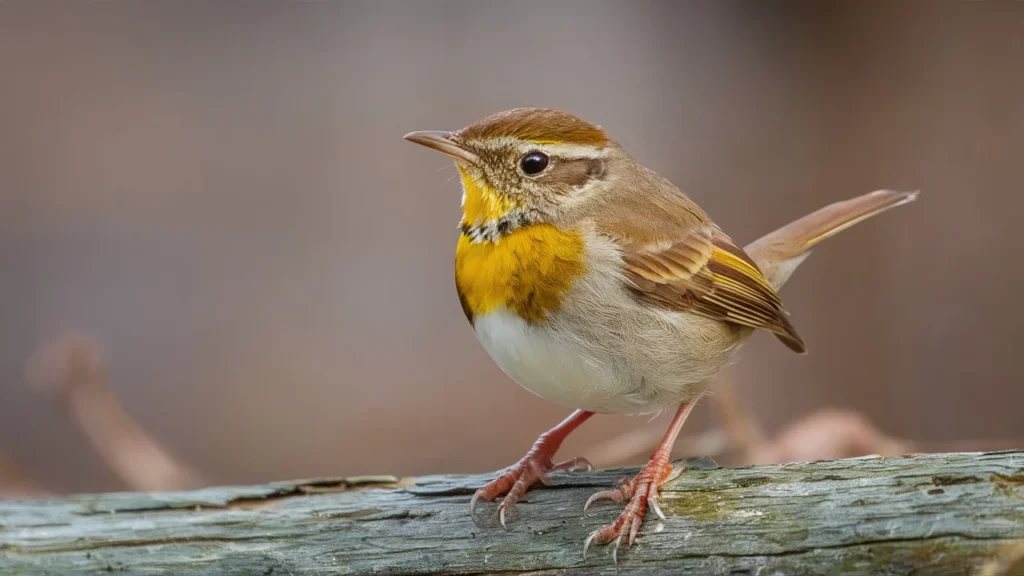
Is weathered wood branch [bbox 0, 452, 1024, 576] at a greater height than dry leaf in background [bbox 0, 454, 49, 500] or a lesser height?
greater

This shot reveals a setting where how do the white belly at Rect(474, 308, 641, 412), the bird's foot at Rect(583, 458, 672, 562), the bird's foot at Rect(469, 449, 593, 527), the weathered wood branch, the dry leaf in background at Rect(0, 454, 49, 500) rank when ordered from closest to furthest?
the weathered wood branch < the bird's foot at Rect(583, 458, 672, 562) < the white belly at Rect(474, 308, 641, 412) < the bird's foot at Rect(469, 449, 593, 527) < the dry leaf in background at Rect(0, 454, 49, 500)

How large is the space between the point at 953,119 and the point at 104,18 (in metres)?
6.67

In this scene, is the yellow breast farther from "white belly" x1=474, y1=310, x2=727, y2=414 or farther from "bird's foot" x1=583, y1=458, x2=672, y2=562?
"bird's foot" x1=583, y1=458, x2=672, y2=562

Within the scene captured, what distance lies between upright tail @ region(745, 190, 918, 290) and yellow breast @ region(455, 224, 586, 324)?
4.20 feet

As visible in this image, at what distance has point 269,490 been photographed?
12.4 ft

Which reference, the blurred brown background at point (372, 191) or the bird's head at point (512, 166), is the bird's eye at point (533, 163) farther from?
the blurred brown background at point (372, 191)

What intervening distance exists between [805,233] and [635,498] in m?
1.78

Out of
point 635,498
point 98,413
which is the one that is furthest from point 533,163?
point 98,413

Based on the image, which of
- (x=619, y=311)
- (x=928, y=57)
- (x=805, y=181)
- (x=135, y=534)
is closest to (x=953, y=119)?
(x=928, y=57)

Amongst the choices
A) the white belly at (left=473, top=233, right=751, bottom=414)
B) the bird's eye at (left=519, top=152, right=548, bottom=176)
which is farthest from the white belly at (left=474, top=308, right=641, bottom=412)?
the bird's eye at (left=519, top=152, right=548, bottom=176)

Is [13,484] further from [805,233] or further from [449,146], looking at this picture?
[805,233]

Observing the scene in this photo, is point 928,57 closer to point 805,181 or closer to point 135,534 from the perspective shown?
point 805,181

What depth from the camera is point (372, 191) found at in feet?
26.1

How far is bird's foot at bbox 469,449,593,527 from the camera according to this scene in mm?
3475
